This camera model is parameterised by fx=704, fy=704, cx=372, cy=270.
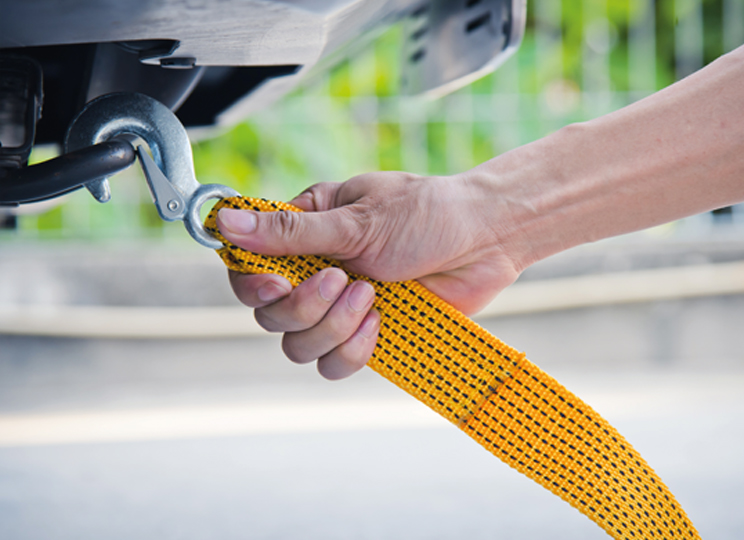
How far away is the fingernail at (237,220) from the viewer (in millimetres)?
850

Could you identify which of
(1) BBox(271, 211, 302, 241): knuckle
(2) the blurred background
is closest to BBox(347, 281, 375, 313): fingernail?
(1) BBox(271, 211, 302, 241): knuckle

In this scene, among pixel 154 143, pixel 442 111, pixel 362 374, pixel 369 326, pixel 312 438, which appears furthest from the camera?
pixel 442 111

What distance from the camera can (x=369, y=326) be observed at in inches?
37.6

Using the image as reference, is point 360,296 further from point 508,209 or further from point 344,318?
point 508,209

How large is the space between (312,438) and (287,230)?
99cm

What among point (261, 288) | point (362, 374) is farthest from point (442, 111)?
point (261, 288)

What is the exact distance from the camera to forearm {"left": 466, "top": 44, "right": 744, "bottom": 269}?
2.93 ft

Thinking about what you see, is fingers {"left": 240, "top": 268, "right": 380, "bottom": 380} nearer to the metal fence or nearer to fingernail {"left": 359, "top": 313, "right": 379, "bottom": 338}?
fingernail {"left": 359, "top": 313, "right": 379, "bottom": 338}

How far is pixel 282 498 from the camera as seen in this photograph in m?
1.32

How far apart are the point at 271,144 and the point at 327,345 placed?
91.0 inches

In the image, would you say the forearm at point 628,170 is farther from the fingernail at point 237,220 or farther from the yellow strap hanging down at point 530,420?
the fingernail at point 237,220

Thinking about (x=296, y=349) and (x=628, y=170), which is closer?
(x=628, y=170)

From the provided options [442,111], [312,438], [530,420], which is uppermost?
[442,111]

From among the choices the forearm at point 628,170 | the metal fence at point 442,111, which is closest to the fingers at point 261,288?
the forearm at point 628,170
